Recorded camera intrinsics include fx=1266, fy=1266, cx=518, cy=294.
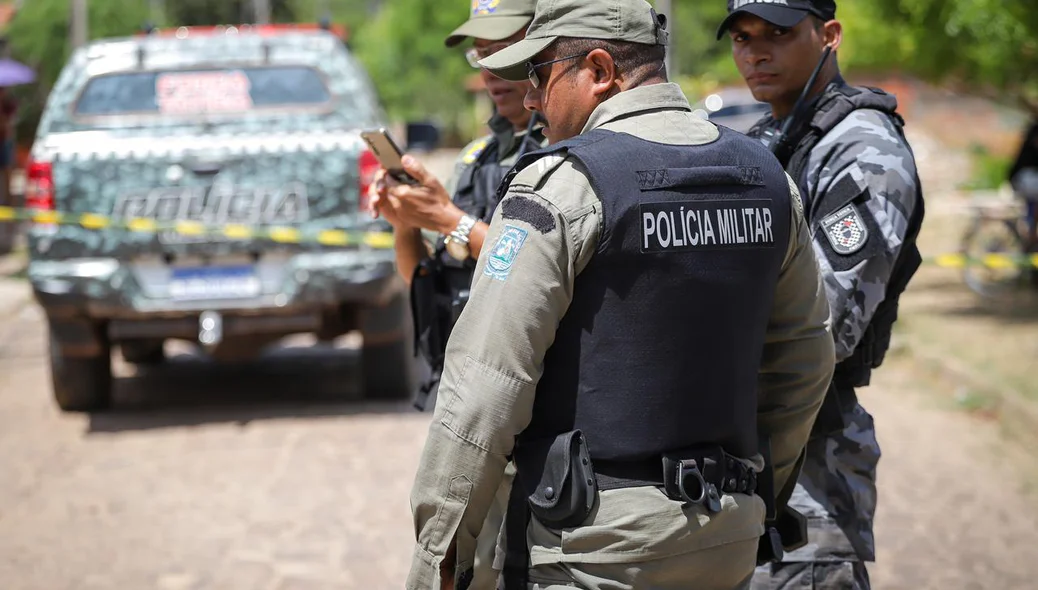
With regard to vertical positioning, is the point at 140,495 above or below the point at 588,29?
below

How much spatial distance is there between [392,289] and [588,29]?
512cm

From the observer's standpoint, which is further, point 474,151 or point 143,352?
point 143,352

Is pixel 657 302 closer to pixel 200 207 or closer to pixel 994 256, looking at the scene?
pixel 200 207

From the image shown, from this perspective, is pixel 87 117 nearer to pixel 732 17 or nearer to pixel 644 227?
pixel 732 17

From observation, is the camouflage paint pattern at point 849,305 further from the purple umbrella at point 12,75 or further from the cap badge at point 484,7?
the purple umbrella at point 12,75

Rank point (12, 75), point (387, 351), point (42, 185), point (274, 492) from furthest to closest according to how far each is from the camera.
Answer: point (12, 75) → point (387, 351) → point (42, 185) → point (274, 492)

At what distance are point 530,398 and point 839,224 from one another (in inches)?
43.1

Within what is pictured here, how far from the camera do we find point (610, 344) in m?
2.21

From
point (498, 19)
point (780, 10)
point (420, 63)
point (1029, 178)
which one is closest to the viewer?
point (780, 10)

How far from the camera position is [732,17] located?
3.22m

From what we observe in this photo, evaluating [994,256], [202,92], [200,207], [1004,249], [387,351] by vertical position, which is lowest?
[1004,249]

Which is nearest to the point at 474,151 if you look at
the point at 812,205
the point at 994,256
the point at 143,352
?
the point at 812,205

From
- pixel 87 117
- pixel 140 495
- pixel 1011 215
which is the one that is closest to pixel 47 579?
pixel 140 495

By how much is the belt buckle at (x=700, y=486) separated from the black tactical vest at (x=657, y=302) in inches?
1.6
